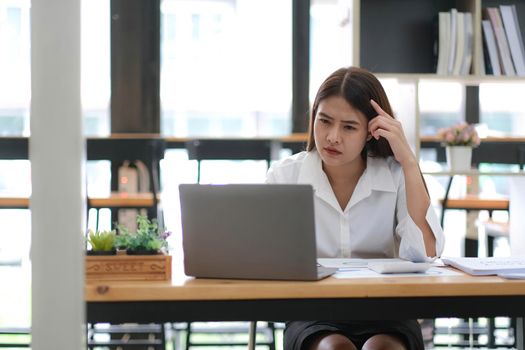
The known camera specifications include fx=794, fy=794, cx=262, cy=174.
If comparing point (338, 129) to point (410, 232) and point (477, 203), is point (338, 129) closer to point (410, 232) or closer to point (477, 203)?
point (410, 232)

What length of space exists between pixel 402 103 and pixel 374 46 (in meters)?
0.28

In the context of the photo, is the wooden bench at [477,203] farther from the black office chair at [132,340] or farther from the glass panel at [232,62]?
the glass panel at [232,62]

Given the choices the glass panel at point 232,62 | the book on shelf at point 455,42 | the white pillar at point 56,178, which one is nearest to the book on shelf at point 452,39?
the book on shelf at point 455,42

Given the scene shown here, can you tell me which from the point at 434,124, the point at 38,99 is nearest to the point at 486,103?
the point at 434,124

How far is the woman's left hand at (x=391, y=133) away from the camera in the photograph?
222 centimetres

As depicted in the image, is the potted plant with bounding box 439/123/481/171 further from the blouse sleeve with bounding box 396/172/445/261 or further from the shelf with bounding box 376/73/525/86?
the blouse sleeve with bounding box 396/172/445/261

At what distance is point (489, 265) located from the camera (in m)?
1.80

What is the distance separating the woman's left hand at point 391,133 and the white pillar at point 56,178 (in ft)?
4.37

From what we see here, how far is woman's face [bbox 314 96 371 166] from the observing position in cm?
224

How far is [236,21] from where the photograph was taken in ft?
23.7

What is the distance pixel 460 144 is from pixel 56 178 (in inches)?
107

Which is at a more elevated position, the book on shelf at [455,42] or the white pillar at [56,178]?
the book on shelf at [455,42]

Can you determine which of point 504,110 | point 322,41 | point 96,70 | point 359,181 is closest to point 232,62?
point 322,41

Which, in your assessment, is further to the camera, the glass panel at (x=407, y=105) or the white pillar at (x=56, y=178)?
the glass panel at (x=407, y=105)
